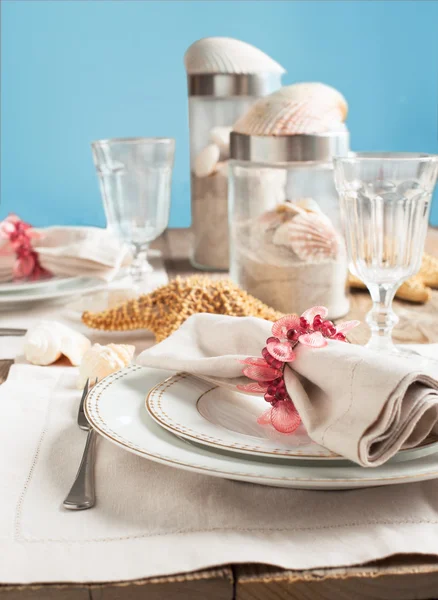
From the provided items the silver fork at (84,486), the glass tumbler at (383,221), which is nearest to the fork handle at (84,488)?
the silver fork at (84,486)

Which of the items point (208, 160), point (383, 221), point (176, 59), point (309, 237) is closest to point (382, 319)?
point (383, 221)

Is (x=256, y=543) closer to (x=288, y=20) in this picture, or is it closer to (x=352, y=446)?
(x=352, y=446)

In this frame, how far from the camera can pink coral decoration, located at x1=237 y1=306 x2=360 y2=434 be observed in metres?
0.57

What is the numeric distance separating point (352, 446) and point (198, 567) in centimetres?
12

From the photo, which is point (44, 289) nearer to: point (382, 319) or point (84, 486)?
point (382, 319)

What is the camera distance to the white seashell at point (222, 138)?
148 centimetres

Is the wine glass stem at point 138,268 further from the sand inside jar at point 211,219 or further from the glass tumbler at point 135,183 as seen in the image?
the sand inside jar at point 211,219

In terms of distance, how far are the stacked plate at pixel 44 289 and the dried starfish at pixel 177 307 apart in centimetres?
21

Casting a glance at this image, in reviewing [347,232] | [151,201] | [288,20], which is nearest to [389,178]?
[347,232]

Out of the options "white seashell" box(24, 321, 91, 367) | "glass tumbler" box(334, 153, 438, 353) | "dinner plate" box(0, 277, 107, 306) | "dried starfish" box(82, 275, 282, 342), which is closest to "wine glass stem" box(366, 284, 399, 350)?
"glass tumbler" box(334, 153, 438, 353)

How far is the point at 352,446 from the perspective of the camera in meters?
0.48

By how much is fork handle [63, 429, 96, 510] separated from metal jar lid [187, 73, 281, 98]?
40.2 inches

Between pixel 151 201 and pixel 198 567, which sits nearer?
pixel 198 567

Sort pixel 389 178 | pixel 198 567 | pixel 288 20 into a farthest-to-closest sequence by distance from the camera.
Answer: pixel 288 20, pixel 389 178, pixel 198 567
